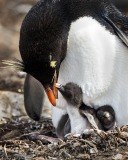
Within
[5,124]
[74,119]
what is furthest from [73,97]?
[5,124]

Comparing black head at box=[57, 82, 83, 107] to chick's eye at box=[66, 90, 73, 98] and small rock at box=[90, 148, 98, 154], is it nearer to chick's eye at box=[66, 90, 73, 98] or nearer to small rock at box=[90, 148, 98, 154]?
chick's eye at box=[66, 90, 73, 98]

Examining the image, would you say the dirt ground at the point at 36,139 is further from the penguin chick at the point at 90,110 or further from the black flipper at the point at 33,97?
the penguin chick at the point at 90,110

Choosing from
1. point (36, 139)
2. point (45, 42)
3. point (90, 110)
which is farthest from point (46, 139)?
point (45, 42)

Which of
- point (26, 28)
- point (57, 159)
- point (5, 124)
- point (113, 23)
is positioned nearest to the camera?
point (57, 159)

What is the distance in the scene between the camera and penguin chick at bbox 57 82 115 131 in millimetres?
5867

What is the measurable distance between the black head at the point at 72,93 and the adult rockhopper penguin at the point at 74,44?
4 cm

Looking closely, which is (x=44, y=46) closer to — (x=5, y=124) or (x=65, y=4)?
(x=65, y=4)

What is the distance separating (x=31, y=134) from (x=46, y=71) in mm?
773

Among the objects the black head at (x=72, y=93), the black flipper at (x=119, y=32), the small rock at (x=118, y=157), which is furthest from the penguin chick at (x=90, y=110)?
the small rock at (x=118, y=157)

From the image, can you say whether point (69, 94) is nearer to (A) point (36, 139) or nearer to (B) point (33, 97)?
(A) point (36, 139)

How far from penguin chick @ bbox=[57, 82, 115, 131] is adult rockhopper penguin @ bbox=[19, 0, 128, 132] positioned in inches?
1.8

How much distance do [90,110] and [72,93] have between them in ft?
0.74

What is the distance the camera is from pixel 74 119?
594cm

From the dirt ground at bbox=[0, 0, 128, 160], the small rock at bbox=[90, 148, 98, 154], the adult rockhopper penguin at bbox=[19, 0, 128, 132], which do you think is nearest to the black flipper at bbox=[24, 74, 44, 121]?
the dirt ground at bbox=[0, 0, 128, 160]
